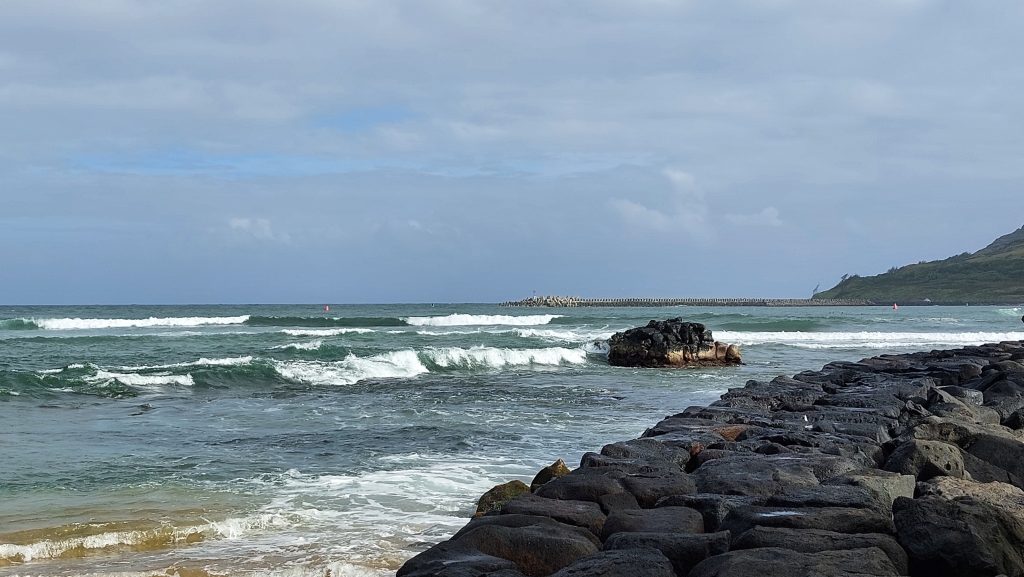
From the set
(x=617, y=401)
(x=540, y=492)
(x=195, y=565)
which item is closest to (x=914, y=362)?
(x=617, y=401)

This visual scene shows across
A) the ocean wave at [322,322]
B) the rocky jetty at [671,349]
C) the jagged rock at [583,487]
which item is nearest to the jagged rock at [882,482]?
the jagged rock at [583,487]

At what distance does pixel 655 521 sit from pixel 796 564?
127cm

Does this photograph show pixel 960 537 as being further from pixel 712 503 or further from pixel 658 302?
pixel 658 302

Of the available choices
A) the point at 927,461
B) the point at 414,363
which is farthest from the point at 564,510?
the point at 414,363

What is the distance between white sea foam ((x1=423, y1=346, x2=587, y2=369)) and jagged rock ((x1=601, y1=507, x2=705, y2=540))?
61.3 feet

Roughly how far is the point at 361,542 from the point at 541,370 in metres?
16.6

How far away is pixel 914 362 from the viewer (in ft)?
53.5

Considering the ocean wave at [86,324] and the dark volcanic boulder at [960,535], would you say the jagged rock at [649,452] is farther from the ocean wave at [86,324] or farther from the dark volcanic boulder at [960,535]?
the ocean wave at [86,324]

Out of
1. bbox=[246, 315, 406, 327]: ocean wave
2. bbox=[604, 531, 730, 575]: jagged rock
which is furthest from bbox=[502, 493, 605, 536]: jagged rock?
bbox=[246, 315, 406, 327]: ocean wave

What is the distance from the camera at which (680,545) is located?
4535mm

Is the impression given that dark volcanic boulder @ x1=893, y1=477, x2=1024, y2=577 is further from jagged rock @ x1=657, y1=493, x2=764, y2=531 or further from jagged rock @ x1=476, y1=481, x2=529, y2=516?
jagged rock @ x1=476, y1=481, x2=529, y2=516

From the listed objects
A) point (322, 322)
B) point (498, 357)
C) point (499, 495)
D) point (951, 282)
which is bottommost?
point (499, 495)

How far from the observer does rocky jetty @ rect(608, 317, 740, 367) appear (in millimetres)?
24062

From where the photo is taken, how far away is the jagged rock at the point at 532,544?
459cm
